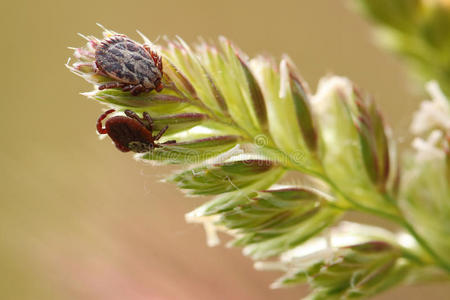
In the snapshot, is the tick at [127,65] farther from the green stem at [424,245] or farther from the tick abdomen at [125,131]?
the green stem at [424,245]

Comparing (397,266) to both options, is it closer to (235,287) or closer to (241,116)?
(241,116)

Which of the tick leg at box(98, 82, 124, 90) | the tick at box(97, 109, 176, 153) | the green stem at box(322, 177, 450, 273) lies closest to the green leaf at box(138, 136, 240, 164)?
the tick at box(97, 109, 176, 153)

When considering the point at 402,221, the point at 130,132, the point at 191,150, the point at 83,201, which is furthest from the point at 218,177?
the point at 83,201

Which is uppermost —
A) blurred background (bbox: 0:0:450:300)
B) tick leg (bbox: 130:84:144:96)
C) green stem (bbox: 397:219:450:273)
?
blurred background (bbox: 0:0:450:300)

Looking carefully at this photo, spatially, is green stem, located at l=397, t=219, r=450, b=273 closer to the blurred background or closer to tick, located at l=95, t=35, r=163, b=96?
the blurred background

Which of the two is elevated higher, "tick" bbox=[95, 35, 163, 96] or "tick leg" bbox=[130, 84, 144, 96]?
"tick" bbox=[95, 35, 163, 96]

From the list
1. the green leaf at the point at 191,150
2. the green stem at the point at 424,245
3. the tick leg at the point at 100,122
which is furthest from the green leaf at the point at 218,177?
the green stem at the point at 424,245
